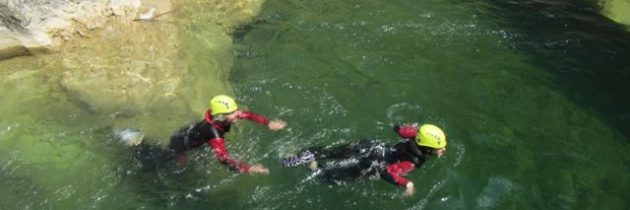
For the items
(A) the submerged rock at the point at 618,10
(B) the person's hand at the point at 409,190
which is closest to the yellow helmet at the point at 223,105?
(B) the person's hand at the point at 409,190

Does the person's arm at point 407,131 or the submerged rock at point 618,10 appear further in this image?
the submerged rock at point 618,10

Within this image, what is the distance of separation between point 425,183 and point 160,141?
436 centimetres

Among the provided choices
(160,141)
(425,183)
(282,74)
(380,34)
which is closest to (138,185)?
(160,141)

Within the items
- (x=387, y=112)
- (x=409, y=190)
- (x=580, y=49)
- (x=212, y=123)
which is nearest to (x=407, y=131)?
(x=409, y=190)


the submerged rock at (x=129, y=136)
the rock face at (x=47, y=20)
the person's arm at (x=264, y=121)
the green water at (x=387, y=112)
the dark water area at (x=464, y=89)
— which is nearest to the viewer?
the person's arm at (x=264, y=121)

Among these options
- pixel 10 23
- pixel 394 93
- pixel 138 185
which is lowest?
pixel 138 185

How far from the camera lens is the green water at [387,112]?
8.68m

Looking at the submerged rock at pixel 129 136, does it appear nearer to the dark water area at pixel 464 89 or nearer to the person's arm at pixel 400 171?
the dark water area at pixel 464 89

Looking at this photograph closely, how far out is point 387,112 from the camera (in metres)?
10.0

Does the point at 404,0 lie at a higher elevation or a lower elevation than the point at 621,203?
higher

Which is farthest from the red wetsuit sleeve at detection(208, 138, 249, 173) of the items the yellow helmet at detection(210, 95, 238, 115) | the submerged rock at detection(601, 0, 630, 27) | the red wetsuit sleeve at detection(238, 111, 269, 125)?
the submerged rock at detection(601, 0, 630, 27)

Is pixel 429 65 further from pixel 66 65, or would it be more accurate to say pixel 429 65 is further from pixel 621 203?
pixel 66 65

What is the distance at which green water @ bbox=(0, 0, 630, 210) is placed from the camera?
868cm

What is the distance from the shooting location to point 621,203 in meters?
8.62
